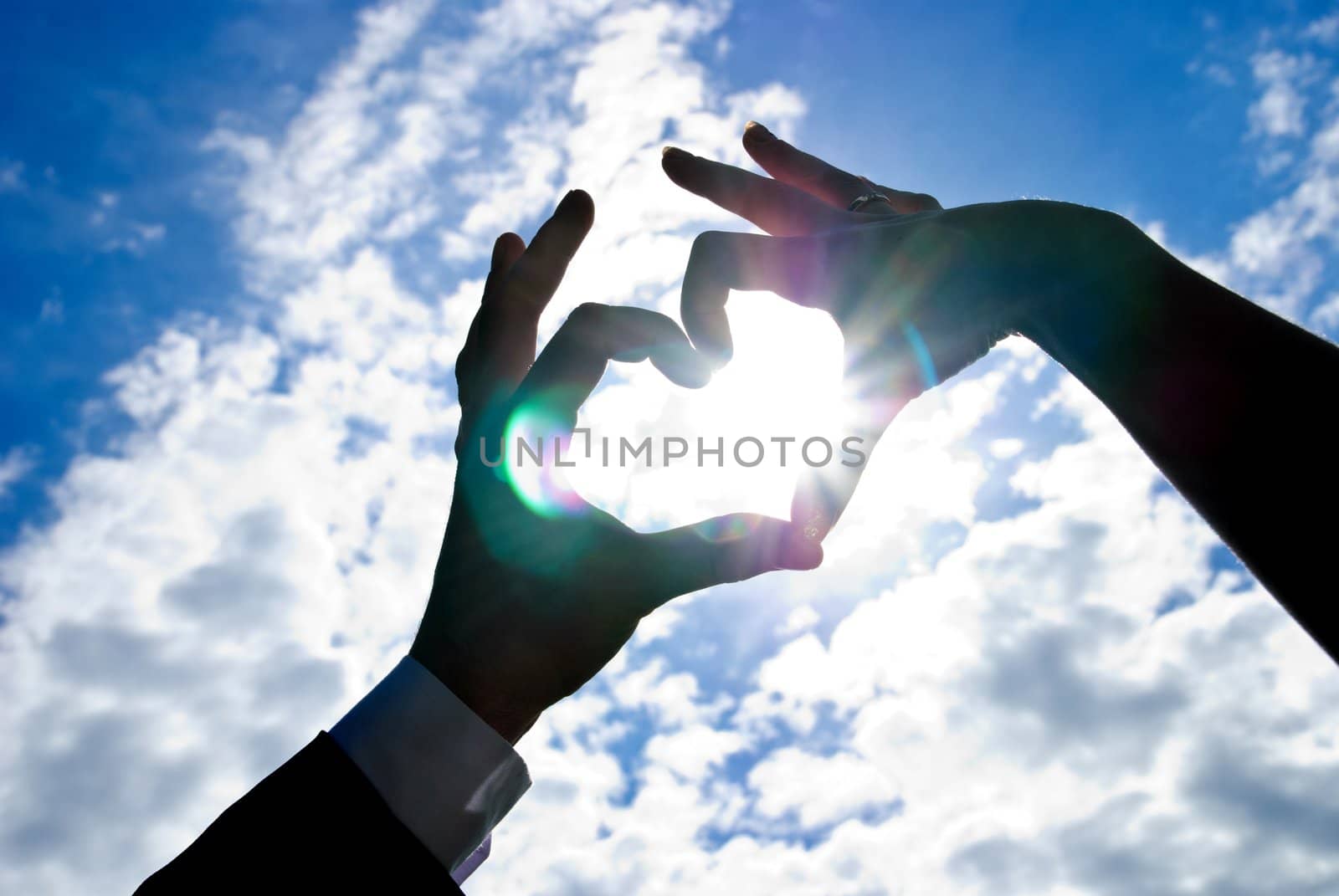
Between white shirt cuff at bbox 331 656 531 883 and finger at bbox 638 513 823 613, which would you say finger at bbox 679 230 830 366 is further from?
white shirt cuff at bbox 331 656 531 883

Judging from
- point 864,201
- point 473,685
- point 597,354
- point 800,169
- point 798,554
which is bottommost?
point 798,554

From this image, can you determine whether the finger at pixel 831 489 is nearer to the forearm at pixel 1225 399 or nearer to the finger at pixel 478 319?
the forearm at pixel 1225 399

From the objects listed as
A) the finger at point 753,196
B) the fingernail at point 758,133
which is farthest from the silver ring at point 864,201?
the fingernail at point 758,133

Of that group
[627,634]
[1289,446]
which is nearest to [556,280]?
[627,634]

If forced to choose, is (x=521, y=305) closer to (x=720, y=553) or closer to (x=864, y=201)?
(x=720, y=553)

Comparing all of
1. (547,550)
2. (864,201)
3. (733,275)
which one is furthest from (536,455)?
(864,201)

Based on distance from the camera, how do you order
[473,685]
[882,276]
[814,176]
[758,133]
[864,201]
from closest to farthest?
[473,685]
[882,276]
[864,201]
[814,176]
[758,133]
